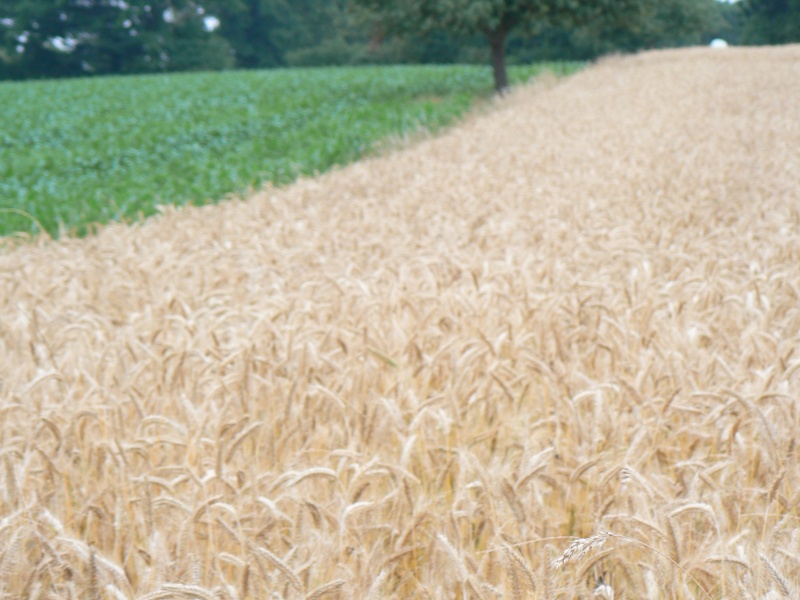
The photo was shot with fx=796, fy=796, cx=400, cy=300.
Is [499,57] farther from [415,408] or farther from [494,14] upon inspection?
[415,408]

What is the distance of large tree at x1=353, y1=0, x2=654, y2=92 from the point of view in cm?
2191

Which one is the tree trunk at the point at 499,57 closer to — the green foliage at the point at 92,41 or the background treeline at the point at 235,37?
the background treeline at the point at 235,37

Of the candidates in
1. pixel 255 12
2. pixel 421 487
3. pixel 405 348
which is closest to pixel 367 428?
pixel 421 487

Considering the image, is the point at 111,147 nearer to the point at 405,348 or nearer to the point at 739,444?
the point at 405,348

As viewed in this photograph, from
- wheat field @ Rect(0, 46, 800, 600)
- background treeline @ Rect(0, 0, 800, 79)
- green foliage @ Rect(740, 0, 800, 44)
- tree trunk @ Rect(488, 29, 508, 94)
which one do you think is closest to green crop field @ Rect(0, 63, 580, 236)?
tree trunk @ Rect(488, 29, 508, 94)

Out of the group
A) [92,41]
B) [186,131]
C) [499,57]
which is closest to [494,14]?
[499,57]

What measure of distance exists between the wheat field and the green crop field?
2209 millimetres

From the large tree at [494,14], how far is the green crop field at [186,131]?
6.06ft

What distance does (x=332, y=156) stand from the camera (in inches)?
519

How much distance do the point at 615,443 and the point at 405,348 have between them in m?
0.88

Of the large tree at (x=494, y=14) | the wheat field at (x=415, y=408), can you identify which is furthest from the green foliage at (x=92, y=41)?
the wheat field at (x=415, y=408)

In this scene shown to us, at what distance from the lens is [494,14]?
891 inches

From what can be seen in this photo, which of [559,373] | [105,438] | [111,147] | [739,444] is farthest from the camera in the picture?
[111,147]

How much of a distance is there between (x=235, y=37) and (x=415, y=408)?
60.2 m
